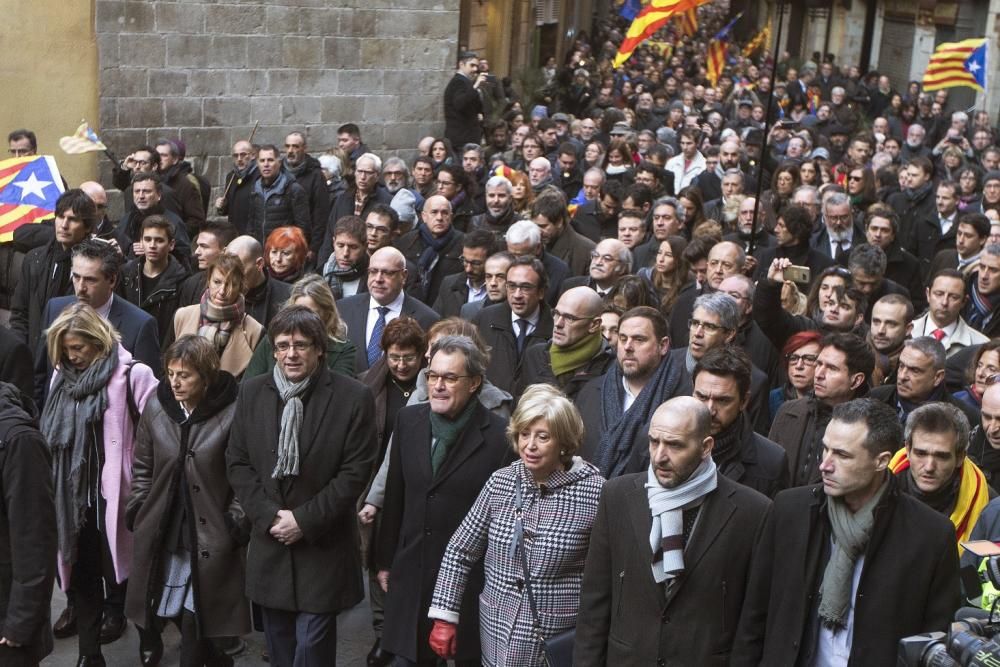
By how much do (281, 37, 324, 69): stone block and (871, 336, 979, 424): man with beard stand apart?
1082 centimetres

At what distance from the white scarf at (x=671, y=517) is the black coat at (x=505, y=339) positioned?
292 cm

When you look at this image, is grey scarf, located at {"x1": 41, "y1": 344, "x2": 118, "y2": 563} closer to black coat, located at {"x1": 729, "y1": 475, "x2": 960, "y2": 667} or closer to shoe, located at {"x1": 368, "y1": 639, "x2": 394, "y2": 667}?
shoe, located at {"x1": 368, "y1": 639, "x2": 394, "y2": 667}

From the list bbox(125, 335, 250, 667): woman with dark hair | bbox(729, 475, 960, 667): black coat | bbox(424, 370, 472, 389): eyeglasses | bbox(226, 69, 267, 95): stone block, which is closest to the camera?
bbox(729, 475, 960, 667): black coat

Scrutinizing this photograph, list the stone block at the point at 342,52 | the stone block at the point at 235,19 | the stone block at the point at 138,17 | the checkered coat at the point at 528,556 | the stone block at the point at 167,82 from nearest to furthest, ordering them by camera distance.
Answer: the checkered coat at the point at 528,556
the stone block at the point at 138,17
the stone block at the point at 167,82
the stone block at the point at 235,19
the stone block at the point at 342,52

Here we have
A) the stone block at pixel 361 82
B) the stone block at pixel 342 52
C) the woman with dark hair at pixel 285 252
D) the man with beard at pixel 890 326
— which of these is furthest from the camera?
the stone block at pixel 361 82

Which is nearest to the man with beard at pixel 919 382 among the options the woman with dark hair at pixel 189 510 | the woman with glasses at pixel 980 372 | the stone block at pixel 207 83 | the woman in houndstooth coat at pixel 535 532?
the woman with glasses at pixel 980 372

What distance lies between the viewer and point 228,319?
788 cm

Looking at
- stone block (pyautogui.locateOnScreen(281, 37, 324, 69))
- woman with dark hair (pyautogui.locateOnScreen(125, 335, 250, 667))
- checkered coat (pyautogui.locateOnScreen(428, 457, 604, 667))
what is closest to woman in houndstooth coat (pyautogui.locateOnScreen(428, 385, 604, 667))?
checkered coat (pyautogui.locateOnScreen(428, 457, 604, 667))

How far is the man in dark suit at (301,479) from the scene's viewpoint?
6270mm

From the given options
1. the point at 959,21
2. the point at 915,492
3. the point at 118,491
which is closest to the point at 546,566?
the point at 915,492

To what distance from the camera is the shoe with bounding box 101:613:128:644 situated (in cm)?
744

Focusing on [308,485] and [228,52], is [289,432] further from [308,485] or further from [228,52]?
[228,52]

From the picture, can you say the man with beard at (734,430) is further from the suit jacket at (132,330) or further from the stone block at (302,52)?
the stone block at (302,52)

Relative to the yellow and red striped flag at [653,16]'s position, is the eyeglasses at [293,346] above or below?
below
